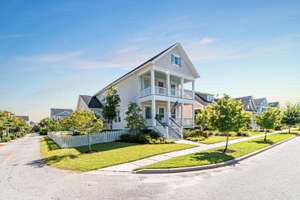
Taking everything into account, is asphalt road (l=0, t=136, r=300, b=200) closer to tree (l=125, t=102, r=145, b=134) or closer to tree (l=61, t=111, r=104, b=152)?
tree (l=61, t=111, r=104, b=152)

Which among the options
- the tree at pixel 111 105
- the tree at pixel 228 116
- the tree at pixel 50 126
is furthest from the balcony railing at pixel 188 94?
the tree at pixel 50 126

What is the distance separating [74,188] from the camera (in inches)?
267

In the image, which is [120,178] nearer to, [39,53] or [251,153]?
[251,153]

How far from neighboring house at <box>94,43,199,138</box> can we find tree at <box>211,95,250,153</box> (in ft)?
22.2

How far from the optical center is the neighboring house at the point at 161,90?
20531 millimetres

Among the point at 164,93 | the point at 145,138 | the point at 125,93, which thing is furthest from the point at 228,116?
the point at 125,93

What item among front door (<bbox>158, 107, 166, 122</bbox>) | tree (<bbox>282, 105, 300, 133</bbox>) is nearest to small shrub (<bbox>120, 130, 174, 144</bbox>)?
front door (<bbox>158, 107, 166, 122</bbox>)

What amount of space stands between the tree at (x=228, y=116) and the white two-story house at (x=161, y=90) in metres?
6.75

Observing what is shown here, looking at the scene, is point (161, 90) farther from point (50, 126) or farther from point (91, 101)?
point (50, 126)

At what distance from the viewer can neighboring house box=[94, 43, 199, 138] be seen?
20.5m

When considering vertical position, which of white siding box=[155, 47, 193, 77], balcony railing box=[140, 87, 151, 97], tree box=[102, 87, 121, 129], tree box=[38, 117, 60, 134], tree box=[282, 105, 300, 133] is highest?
white siding box=[155, 47, 193, 77]

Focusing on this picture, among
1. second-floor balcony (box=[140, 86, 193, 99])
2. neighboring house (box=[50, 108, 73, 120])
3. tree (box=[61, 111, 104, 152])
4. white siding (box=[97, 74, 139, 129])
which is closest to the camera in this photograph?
tree (box=[61, 111, 104, 152])

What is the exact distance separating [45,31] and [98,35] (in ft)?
11.5

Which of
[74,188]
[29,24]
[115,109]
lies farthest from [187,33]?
[115,109]
